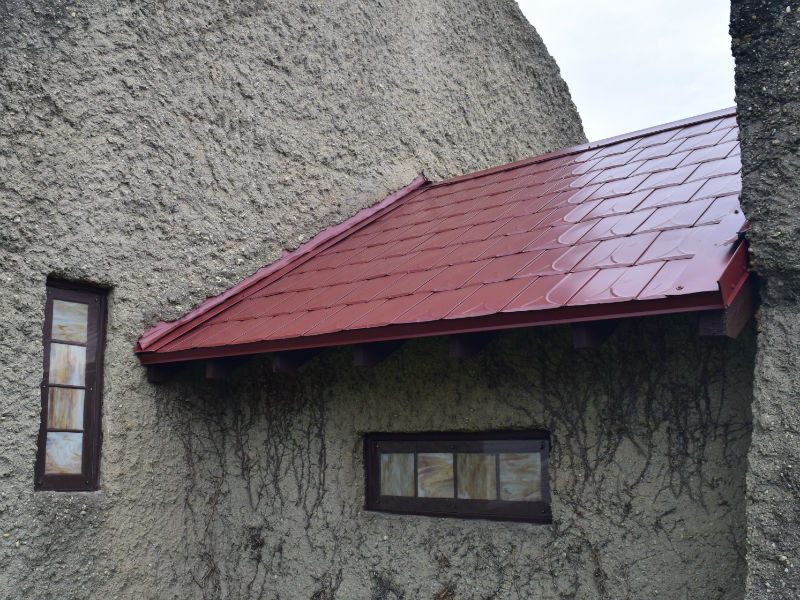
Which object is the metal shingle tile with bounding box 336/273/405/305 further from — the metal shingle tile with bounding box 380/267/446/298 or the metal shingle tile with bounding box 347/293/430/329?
the metal shingle tile with bounding box 347/293/430/329

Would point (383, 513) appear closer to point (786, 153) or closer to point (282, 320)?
point (282, 320)

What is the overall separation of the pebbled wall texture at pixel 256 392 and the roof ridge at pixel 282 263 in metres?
0.07

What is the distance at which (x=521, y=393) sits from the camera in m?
3.82

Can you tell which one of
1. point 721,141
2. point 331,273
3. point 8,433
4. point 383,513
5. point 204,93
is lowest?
point 383,513

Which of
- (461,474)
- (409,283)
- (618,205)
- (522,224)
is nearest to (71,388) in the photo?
(409,283)

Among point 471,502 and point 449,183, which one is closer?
point 471,502

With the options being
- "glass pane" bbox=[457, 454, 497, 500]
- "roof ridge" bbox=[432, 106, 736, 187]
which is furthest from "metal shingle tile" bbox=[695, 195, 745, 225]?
"roof ridge" bbox=[432, 106, 736, 187]

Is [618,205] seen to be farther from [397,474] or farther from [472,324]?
[397,474]

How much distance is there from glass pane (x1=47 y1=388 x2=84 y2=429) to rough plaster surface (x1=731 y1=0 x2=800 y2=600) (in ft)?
11.4

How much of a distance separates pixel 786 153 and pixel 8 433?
376cm

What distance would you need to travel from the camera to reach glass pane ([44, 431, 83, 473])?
13.8 feet

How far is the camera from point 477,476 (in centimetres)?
402

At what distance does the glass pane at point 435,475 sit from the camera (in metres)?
4.12

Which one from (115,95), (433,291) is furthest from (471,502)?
(115,95)
